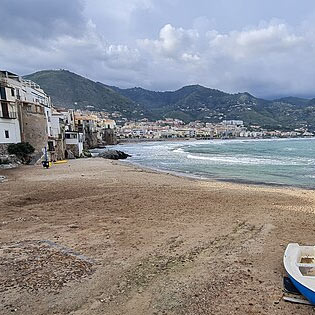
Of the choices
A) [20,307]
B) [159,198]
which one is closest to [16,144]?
[159,198]

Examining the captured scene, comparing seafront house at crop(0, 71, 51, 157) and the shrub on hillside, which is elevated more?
seafront house at crop(0, 71, 51, 157)

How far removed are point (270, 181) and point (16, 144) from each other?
22571mm

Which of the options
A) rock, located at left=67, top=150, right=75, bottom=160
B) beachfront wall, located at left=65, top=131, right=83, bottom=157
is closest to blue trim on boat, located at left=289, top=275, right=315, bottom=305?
rock, located at left=67, top=150, right=75, bottom=160

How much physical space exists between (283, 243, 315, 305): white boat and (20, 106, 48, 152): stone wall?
29.3m

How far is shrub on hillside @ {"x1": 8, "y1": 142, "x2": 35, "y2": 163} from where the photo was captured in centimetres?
2732

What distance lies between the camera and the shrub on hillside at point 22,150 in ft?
89.6

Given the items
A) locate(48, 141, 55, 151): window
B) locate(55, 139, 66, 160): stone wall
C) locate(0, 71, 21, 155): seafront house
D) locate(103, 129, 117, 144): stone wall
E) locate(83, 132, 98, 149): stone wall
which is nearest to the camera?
locate(0, 71, 21, 155): seafront house

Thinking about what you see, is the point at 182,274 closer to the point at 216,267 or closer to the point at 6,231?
the point at 216,267

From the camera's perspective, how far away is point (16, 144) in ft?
90.9

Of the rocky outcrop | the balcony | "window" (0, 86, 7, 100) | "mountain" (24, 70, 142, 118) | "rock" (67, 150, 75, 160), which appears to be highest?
"mountain" (24, 70, 142, 118)

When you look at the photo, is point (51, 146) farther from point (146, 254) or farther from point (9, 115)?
point (146, 254)

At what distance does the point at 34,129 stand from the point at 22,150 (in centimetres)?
364

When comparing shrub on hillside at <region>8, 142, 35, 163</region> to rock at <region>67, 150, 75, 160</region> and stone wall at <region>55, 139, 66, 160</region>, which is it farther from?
rock at <region>67, 150, 75, 160</region>

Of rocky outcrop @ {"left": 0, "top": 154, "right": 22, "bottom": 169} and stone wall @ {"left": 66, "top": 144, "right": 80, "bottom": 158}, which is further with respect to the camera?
stone wall @ {"left": 66, "top": 144, "right": 80, "bottom": 158}
